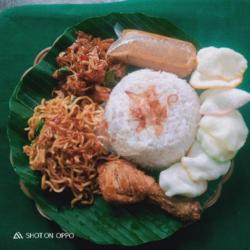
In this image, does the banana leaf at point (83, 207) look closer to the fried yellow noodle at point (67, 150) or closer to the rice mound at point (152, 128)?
the fried yellow noodle at point (67, 150)

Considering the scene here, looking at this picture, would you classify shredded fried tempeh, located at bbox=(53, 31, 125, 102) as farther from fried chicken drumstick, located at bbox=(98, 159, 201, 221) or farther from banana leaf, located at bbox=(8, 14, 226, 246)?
fried chicken drumstick, located at bbox=(98, 159, 201, 221)

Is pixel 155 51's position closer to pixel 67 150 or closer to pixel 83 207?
pixel 67 150

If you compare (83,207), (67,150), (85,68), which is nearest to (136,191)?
(83,207)

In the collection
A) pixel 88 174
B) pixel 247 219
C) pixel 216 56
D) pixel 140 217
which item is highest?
pixel 216 56

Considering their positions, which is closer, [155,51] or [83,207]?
[83,207]

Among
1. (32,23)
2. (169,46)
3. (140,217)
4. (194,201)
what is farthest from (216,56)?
(32,23)

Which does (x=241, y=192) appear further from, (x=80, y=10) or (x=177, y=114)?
(x=80, y=10)
